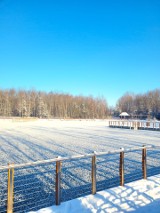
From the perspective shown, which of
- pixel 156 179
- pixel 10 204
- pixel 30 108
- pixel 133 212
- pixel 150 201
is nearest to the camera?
pixel 10 204

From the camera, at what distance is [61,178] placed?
4.28 m

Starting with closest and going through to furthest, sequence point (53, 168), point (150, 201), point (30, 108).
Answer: point (150, 201), point (53, 168), point (30, 108)

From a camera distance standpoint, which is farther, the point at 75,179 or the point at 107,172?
the point at 107,172

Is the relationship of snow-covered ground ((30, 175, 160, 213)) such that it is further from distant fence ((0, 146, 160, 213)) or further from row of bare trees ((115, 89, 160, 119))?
row of bare trees ((115, 89, 160, 119))

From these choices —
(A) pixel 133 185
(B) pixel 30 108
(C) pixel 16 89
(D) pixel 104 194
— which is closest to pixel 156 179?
(A) pixel 133 185

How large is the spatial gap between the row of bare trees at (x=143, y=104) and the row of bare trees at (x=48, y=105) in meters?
6.89

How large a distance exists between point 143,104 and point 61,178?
54456 millimetres

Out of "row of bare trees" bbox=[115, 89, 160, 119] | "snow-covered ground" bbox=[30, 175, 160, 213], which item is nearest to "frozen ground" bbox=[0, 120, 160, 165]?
"snow-covered ground" bbox=[30, 175, 160, 213]

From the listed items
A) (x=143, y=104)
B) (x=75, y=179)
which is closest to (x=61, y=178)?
(x=75, y=179)

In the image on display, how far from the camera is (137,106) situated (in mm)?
57219

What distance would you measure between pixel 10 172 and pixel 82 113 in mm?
54845

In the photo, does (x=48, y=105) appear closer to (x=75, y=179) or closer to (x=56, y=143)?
(x=56, y=143)

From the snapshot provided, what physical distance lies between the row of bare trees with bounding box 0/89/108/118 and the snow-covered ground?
4829 centimetres

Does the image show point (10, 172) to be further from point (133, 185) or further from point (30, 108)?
point (30, 108)
